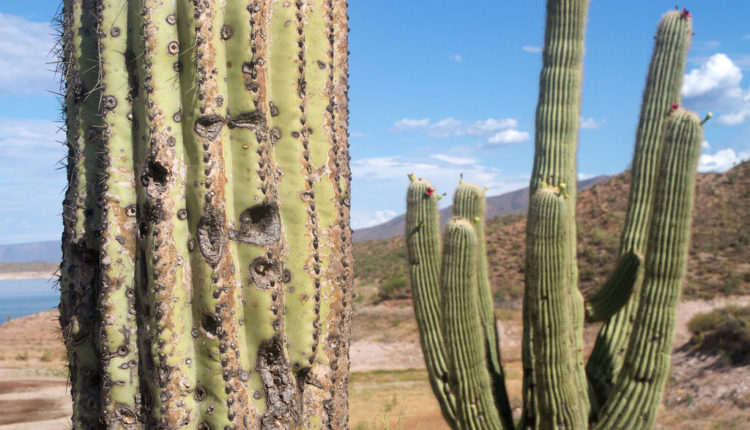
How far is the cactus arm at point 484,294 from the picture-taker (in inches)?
305

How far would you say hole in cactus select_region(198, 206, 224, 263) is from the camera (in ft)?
7.43

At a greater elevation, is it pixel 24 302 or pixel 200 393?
pixel 200 393

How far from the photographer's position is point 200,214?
227cm

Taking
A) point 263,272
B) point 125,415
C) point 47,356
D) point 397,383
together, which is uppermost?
point 263,272

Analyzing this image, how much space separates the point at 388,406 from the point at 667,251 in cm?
684

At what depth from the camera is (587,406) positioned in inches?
293

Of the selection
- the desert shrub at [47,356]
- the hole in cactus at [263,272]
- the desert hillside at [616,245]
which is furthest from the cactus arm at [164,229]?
the desert shrub at [47,356]

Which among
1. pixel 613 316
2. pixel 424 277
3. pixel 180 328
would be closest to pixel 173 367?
pixel 180 328

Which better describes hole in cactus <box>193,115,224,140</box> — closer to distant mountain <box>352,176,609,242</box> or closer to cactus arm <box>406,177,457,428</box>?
cactus arm <box>406,177,457,428</box>

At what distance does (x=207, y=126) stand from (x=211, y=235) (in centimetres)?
39

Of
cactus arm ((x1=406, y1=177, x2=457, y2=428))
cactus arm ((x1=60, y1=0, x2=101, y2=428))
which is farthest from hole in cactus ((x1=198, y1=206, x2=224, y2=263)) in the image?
cactus arm ((x1=406, y1=177, x2=457, y2=428))

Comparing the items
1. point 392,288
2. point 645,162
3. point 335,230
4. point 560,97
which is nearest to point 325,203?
point 335,230

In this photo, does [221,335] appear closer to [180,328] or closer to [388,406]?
[180,328]

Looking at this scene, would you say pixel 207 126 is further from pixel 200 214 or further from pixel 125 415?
pixel 125 415
